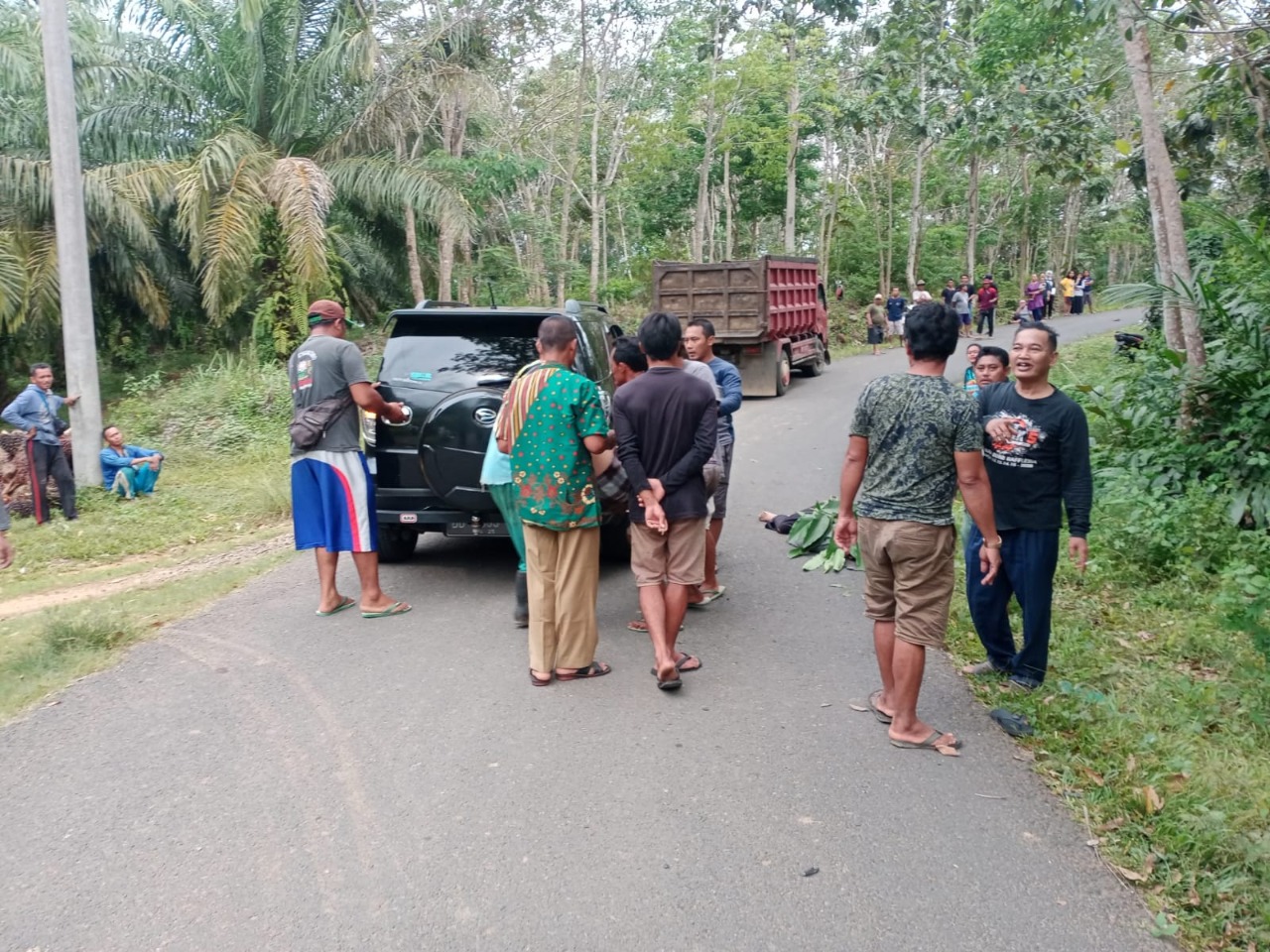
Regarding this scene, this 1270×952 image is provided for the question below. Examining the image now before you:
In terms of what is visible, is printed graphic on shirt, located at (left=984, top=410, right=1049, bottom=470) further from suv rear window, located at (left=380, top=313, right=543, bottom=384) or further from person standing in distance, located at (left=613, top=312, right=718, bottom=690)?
suv rear window, located at (left=380, top=313, right=543, bottom=384)

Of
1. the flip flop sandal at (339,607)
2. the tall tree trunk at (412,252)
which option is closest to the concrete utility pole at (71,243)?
the flip flop sandal at (339,607)

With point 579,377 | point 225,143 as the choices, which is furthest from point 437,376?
point 225,143

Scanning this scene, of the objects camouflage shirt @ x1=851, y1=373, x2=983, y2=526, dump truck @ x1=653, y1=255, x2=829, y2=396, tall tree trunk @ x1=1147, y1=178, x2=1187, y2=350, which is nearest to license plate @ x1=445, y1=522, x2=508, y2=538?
camouflage shirt @ x1=851, y1=373, x2=983, y2=526

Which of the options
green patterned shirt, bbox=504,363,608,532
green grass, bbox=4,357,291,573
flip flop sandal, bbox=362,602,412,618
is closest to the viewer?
green patterned shirt, bbox=504,363,608,532

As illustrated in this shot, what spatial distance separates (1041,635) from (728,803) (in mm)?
1926

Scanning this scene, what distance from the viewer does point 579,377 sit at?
4.78 m

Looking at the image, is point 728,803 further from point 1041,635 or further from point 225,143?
point 225,143

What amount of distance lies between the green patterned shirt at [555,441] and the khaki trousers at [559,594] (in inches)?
4.4

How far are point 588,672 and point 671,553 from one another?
2.45ft

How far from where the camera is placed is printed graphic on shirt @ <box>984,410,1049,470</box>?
451 centimetres

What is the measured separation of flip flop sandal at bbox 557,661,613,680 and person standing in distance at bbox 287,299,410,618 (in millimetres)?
1612

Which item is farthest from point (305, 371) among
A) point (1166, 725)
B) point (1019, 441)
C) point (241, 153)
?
point (241, 153)

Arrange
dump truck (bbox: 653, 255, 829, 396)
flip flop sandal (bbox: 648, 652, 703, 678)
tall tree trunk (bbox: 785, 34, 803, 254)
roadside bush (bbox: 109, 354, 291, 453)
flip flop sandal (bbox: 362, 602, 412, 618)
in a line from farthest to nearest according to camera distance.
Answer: tall tree trunk (bbox: 785, 34, 803, 254) → dump truck (bbox: 653, 255, 829, 396) → roadside bush (bbox: 109, 354, 291, 453) → flip flop sandal (bbox: 362, 602, 412, 618) → flip flop sandal (bbox: 648, 652, 703, 678)

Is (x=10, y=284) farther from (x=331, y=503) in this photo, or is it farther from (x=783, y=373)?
(x=783, y=373)
